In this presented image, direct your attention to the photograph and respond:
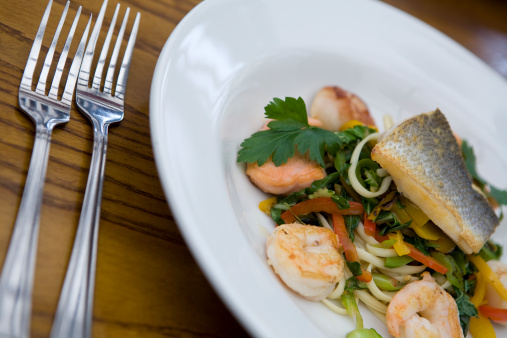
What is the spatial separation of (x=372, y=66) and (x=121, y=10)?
1.70m

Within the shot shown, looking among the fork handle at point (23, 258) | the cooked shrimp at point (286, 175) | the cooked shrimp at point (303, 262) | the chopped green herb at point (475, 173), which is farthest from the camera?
the chopped green herb at point (475, 173)

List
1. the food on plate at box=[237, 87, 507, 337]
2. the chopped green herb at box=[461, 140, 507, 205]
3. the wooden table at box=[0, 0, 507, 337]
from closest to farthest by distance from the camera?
1. the wooden table at box=[0, 0, 507, 337]
2. the food on plate at box=[237, 87, 507, 337]
3. the chopped green herb at box=[461, 140, 507, 205]

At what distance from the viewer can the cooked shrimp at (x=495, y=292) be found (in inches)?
97.6

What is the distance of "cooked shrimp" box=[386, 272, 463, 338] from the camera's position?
198 centimetres

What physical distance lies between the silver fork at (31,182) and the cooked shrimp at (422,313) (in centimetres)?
155

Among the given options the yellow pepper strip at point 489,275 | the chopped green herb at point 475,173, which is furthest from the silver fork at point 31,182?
the chopped green herb at point 475,173

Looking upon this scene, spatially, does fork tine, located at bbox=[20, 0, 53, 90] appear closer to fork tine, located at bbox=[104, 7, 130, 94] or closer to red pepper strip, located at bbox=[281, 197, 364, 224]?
fork tine, located at bbox=[104, 7, 130, 94]

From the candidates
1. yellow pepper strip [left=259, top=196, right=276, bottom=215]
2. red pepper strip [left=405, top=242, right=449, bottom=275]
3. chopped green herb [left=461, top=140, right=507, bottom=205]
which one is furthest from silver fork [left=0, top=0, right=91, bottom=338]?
chopped green herb [left=461, top=140, right=507, bottom=205]

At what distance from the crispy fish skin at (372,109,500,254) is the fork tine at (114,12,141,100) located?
4.35 feet

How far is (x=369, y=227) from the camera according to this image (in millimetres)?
2377

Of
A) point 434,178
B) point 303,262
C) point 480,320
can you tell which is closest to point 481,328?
point 480,320

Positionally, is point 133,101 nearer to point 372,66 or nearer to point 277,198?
point 277,198

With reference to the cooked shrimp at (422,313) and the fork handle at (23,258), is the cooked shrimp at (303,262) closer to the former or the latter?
the cooked shrimp at (422,313)

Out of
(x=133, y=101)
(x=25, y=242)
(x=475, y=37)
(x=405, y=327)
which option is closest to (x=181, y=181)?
(x=25, y=242)
